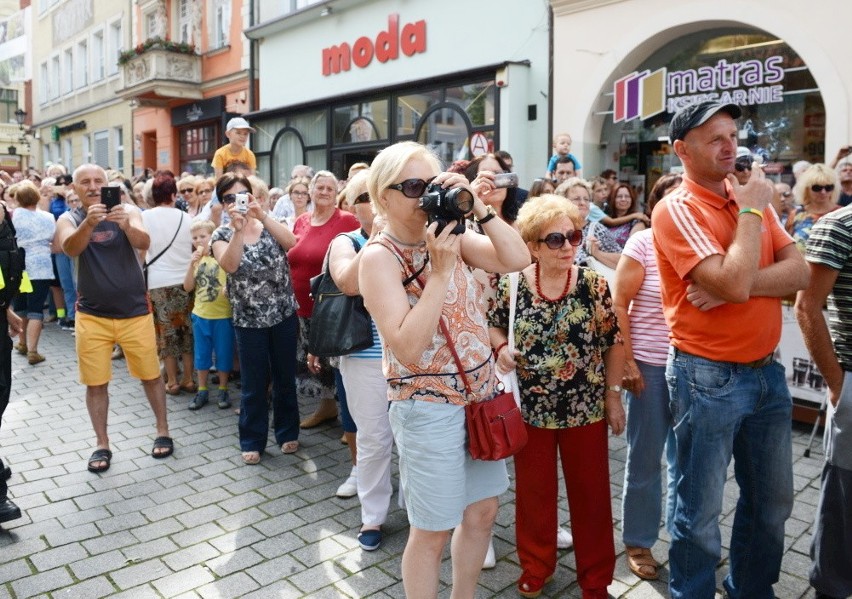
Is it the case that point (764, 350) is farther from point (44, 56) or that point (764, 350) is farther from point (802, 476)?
point (44, 56)

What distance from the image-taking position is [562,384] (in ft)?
10.2

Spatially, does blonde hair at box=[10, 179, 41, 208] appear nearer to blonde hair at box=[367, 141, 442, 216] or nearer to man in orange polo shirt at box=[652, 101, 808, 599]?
blonde hair at box=[367, 141, 442, 216]

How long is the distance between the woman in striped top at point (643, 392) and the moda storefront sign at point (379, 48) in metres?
10.6

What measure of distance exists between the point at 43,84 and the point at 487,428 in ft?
115

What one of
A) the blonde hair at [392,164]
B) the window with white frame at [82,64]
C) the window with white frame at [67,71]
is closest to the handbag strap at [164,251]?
the blonde hair at [392,164]

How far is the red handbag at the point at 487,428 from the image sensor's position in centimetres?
246

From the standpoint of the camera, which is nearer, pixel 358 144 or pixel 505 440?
pixel 505 440

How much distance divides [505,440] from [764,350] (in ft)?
3.34

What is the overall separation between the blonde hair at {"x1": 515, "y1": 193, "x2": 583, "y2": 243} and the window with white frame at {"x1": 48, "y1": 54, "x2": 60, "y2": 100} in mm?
32124

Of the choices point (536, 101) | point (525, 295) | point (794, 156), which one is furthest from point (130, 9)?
point (525, 295)

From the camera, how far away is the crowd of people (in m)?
→ 2.43

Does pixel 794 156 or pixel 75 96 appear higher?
pixel 75 96

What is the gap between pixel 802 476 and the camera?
454 centimetres

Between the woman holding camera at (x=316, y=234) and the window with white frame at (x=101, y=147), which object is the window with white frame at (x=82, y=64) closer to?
the window with white frame at (x=101, y=147)
